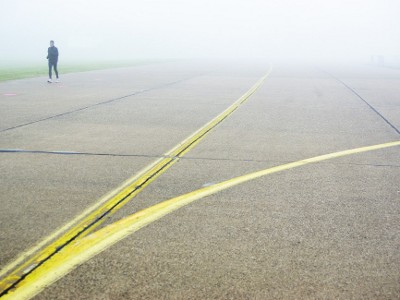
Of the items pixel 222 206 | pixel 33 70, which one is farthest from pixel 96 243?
pixel 33 70

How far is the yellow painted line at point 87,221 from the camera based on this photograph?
3469 millimetres

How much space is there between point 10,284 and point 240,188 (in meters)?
2.99

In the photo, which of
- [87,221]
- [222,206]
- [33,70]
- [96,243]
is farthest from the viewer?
[33,70]

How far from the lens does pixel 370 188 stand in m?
5.68

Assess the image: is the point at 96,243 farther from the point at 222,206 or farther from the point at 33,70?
the point at 33,70

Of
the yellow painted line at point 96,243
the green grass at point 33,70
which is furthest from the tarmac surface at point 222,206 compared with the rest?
the green grass at point 33,70

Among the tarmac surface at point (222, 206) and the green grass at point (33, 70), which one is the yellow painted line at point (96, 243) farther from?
the green grass at point (33, 70)

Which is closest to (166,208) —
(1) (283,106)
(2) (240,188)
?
(2) (240,188)

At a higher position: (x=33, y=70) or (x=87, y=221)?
(x=33, y=70)

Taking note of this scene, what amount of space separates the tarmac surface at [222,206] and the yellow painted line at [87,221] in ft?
0.37

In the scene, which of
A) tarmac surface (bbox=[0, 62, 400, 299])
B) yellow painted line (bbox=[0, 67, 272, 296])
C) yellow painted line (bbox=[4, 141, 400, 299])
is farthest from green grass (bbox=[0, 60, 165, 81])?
yellow painted line (bbox=[4, 141, 400, 299])

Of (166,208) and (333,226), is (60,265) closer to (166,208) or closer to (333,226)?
(166,208)

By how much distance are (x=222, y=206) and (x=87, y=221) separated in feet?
4.56

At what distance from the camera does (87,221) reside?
446 centimetres
